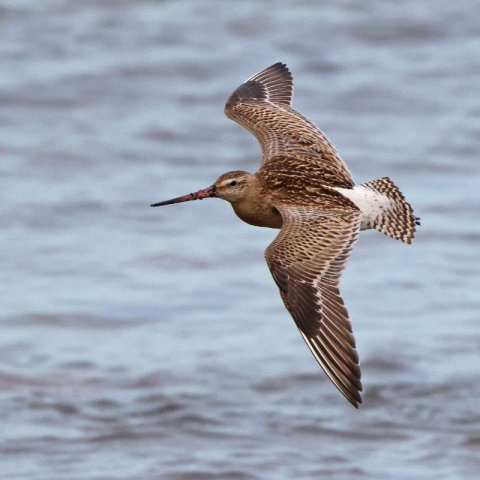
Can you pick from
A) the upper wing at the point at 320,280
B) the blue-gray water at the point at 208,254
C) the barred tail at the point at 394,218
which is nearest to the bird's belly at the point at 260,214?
the upper wing at the point at 320,280

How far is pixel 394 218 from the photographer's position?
635 centimetres

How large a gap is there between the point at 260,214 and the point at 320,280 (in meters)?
0.62

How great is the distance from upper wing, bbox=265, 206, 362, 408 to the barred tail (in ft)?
0.62

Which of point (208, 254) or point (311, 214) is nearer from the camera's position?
point (311, 214)

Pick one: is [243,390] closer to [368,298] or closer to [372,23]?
[368,298]

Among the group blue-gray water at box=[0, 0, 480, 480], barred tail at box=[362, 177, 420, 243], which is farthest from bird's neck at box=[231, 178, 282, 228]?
blue-gray water at box=[0, 0, 480, 480]

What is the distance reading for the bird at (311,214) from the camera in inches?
225

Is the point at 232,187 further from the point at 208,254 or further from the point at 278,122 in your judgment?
the point at 208,254

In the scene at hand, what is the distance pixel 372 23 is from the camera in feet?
48.5

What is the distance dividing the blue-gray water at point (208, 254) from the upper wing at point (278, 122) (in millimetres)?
2170

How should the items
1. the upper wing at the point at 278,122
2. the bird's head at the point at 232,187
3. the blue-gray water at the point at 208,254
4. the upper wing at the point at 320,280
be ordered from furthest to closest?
the blue-gray water at the point at 208,254 → the upper wing at the point at 278,122 → the bird's head at the point at 232,187 → the upper wing at the point at 320,280

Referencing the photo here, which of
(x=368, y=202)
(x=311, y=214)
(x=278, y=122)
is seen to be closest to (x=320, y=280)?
(x=311, y=214)

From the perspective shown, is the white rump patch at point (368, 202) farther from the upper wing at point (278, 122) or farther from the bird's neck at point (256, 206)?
the bird's neck at point (256, 206)

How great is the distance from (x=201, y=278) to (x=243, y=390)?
5.07ft
